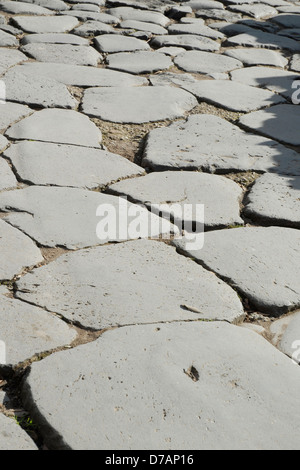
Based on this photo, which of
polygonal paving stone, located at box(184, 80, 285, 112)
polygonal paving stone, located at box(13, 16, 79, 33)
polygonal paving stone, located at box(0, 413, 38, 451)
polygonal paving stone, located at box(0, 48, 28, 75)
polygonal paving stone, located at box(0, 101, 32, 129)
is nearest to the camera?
polygonal paving stone, located at box(0, 413, 38, 451)

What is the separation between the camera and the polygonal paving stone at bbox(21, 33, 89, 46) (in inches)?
166

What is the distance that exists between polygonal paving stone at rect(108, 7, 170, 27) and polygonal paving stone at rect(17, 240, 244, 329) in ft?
11.0

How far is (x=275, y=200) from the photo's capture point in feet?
8.37

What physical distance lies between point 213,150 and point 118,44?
1750 millimetres

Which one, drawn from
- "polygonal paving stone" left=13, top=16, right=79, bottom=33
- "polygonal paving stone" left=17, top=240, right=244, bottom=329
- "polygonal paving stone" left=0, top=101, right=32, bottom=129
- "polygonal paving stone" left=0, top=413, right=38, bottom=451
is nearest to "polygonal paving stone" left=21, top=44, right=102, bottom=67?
"polygonal paving stone" left=13, top=16, right=79, bottom=33

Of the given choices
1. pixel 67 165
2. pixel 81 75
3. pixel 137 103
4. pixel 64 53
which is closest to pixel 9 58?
pixel 64 53

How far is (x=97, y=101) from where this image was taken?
11.0ft

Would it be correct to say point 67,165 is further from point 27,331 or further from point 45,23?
point 45,23

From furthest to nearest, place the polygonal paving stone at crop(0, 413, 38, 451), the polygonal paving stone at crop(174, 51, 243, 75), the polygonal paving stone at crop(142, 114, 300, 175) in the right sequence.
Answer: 1. the polygonal paving stone at crop(174, 51, 243, 75)
2. the polygonal paving stone at crop(142, 114, 300, 175)
3. the polygonal paving stone at crop(0, 413, 38, 451)

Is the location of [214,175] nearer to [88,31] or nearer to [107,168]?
[107,168]

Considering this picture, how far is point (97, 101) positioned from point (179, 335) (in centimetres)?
192

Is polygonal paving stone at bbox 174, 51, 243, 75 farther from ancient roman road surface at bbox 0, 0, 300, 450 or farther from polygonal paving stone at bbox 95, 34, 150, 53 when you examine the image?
polygonal paving stone at bbox 95, 34, 150, 53

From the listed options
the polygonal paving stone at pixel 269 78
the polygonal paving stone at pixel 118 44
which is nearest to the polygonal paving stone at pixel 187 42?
the polygonal paving stone at pixel 118 44
